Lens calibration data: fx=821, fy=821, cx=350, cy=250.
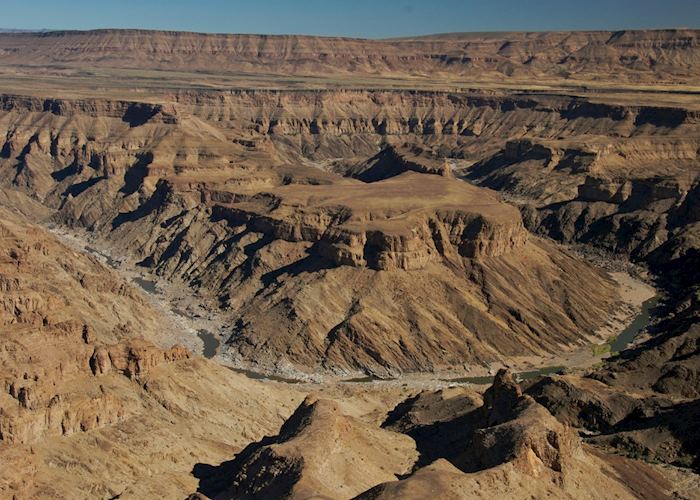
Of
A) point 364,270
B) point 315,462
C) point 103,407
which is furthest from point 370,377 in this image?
point 315,462

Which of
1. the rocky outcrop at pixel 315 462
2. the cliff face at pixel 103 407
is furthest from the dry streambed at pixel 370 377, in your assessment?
the rocky outcrop at pixel 315 462

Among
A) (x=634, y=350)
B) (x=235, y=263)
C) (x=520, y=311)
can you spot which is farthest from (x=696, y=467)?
(x=235, y=263)

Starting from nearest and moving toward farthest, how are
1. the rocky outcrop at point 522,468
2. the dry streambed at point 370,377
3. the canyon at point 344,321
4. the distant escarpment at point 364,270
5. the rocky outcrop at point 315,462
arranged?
the rocky outcrop at point 522,468 → the rocky outcrop at point 315,462 → the canyon at point 344,321 → the dry streambed at point 370,377 → the distant escarpment at point 364,270

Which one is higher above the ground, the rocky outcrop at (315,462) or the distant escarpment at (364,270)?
the distant escarpment at (364,270)

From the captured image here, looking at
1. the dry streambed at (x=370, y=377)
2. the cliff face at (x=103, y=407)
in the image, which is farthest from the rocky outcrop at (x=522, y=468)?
the dry streambed at (x=370, y=377)

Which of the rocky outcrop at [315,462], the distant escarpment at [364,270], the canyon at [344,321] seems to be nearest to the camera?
the rocky outcrop at [315,462]

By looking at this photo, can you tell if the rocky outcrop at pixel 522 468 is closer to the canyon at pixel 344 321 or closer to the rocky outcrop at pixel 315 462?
the canyon at pixel 344 321

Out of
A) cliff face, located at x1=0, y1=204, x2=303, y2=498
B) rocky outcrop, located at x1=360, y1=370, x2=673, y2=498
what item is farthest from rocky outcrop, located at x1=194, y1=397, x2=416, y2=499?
cliff face, located at x1=0, y1=204, x2=303, y2=498

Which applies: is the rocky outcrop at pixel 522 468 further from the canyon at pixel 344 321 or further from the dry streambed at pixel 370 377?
the dry streambed at pixel 370 377

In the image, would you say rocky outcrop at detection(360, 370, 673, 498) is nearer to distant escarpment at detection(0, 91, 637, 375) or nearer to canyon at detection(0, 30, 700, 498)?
canyon at detection(0, 30, 700, 498)

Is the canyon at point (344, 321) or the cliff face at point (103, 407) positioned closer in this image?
the canyon at point (344, 321)
